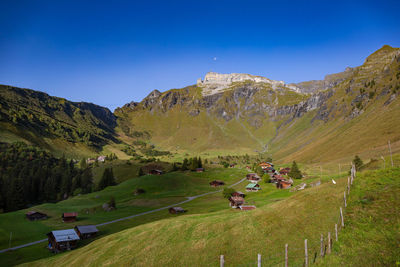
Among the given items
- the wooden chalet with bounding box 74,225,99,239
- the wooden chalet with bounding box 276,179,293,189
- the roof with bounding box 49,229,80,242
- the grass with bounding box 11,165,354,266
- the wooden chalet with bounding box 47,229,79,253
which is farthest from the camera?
the wooden chalet with bounding box 276,179,293,189

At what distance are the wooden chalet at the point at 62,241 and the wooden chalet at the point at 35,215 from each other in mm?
38265

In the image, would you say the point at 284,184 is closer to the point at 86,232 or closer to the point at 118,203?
the point at 118,203

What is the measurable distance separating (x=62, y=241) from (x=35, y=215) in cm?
4732

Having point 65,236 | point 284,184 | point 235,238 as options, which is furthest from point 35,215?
point 284,184

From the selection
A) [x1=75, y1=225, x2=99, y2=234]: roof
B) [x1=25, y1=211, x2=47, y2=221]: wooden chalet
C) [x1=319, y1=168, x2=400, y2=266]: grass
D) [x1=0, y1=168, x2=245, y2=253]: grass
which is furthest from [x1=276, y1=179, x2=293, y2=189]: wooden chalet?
[x1=25, y1=211, x2=47, y2=221]: wooden chalet

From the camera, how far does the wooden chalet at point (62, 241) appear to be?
61325 mm

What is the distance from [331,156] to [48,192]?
7787 inches

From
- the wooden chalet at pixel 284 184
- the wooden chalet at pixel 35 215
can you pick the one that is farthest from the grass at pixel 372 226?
the wooden chalet at pixel 35 215

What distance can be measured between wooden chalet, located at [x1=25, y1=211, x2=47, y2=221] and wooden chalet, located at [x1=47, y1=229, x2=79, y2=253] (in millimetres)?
38265

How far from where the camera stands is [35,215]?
96000 mm

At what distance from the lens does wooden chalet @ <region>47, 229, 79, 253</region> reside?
201ft

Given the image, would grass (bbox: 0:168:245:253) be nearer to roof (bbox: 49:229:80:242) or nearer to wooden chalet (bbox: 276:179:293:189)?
roof (bbox: 49:229:80:242)

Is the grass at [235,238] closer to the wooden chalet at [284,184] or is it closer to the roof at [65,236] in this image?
the roof at [65,236]

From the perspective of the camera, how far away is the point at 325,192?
3738 centimetres
